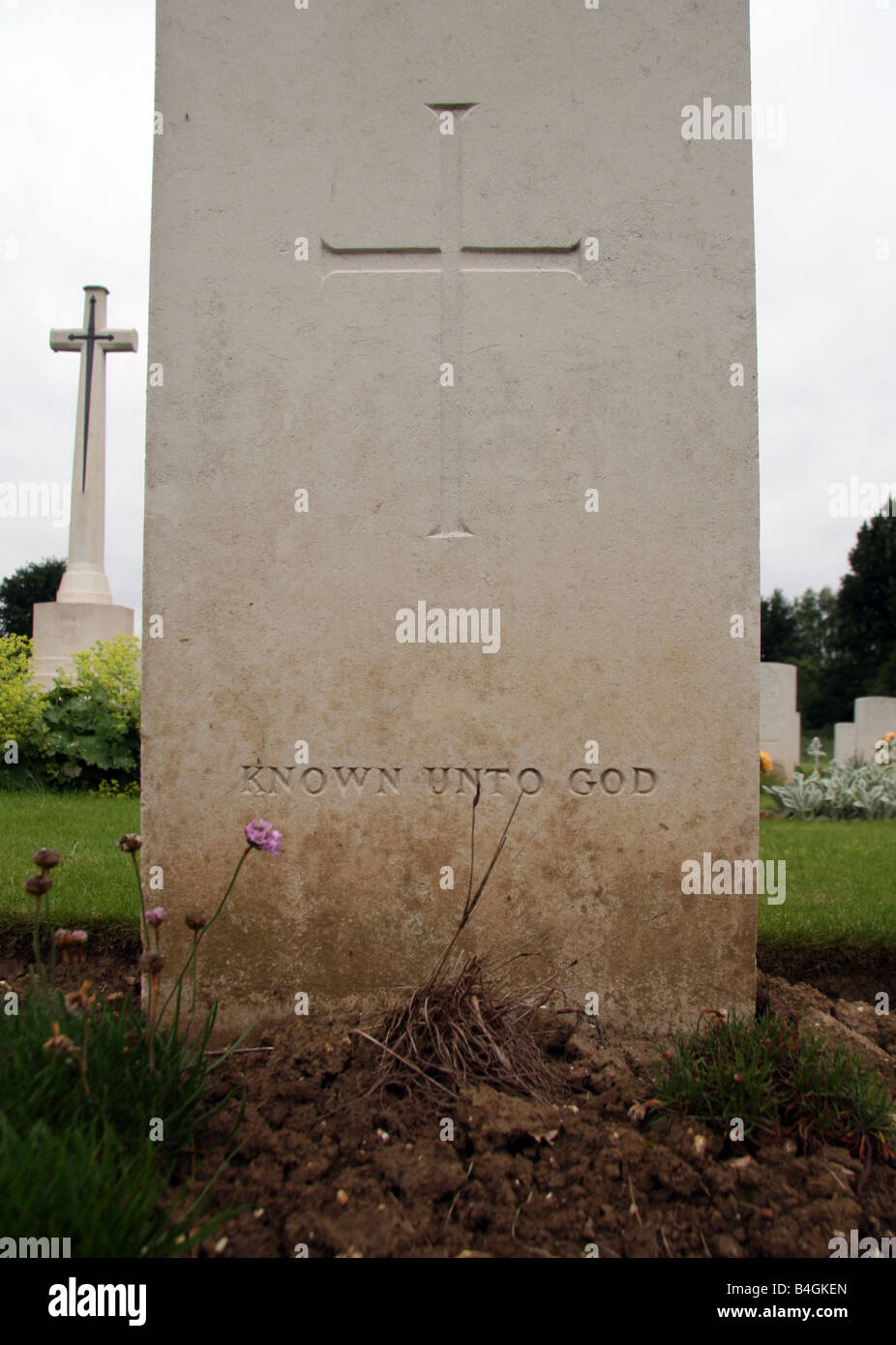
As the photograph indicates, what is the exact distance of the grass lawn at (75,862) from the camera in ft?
10.6

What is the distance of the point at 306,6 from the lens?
108 inches

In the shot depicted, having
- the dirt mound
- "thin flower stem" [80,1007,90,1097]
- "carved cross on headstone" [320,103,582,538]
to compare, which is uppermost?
"carved cross on headstone" [320,103,582,538]

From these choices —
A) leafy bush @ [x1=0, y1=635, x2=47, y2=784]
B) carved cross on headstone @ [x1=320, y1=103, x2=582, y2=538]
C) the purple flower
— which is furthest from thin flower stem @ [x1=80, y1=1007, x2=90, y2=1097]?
leafy bush @ [x1=0, y1=635, x2=47, y2=784]

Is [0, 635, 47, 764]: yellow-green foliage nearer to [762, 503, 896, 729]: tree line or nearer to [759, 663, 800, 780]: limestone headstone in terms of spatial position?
[759, 663, 800, 780]: limestone headstone

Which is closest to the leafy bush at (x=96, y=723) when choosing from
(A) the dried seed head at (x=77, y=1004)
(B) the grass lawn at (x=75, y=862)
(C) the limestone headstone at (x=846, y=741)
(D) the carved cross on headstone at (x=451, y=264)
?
(B) the grass lawn at (x=75, y=862)

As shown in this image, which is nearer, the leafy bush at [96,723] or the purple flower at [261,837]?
the purple flower at [261,837]

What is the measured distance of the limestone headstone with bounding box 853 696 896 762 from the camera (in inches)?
555

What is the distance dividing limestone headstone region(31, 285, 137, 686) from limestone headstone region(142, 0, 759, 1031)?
769 centimetres

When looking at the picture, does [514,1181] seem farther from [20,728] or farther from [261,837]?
[20,728]

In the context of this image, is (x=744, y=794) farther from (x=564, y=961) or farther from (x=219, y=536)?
(x=219, y=536)

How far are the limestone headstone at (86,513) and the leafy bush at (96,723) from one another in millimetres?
1941

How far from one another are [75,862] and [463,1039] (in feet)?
8.05

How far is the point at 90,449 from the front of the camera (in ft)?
32.6

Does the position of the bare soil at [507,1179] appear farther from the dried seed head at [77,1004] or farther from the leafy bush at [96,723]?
the leafy bush at [96,723]
